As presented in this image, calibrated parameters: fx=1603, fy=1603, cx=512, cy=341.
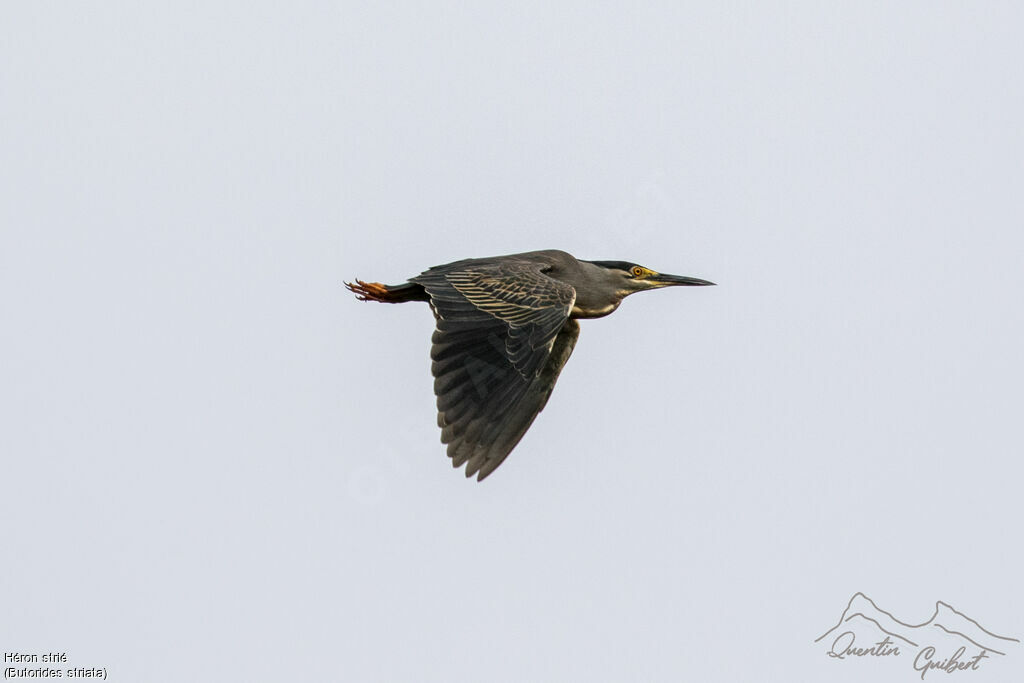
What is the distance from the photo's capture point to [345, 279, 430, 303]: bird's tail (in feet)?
57.0

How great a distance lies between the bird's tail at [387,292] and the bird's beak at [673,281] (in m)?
2.84

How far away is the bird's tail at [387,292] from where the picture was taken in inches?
683

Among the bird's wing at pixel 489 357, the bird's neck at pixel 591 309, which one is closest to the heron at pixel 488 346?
the bird's wing at pixel 489 357

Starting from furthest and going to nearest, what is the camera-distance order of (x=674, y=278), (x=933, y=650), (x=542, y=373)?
(x=933, y=650), (x=674, y=278), (x=542, y=373)

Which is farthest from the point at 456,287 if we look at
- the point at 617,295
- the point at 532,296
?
the point at 617,295

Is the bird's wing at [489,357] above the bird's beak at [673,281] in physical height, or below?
below

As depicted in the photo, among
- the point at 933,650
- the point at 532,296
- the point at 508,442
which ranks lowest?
the point at 933,650

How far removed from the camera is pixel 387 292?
17391 mm

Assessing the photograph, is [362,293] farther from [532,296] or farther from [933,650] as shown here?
[933,650]

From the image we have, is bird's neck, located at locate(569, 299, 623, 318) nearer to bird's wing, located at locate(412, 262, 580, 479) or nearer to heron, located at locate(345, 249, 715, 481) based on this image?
heron, located at locate(345, 249, 715, 481)

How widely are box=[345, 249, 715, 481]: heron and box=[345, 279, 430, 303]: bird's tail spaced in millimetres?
11

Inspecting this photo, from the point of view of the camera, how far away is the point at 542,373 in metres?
17.5

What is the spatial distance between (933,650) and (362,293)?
8498mm

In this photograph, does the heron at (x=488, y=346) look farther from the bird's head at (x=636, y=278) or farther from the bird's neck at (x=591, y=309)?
the bird's head at (x=636, y=278)
